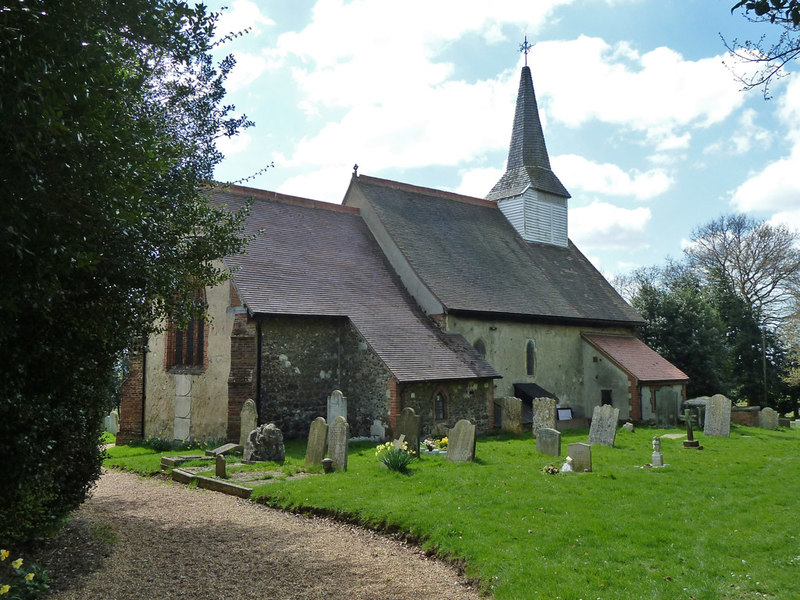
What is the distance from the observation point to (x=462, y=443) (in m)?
13.1

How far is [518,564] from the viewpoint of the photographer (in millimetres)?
6867

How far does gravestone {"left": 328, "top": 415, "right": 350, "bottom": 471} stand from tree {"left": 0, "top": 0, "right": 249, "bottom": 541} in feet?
14.8

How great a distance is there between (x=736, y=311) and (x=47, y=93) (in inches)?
1643

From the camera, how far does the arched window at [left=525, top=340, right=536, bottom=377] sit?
76.2 feet

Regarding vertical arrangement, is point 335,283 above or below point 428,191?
below

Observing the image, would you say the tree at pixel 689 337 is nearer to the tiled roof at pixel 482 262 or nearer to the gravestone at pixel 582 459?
the tiled roof at pixel 482 262

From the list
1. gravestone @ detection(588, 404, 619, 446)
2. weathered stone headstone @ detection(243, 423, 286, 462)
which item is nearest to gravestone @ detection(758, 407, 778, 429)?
gravestone @ detection(588, 404, 619, 446)

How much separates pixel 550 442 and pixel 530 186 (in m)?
16.7

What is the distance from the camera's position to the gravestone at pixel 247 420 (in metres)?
15.1

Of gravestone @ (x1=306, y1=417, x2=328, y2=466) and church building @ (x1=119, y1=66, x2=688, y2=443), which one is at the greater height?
church building @ (x1=119, y1=66, x2=688, y2=443)

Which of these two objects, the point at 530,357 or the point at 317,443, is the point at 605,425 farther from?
the point at 317,443

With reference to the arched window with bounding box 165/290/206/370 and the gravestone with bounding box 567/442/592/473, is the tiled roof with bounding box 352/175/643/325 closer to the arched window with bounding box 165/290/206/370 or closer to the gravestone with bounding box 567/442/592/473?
the arched window with bounding box 165/290/206/370

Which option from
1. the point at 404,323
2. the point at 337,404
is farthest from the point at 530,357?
the point at 337,404

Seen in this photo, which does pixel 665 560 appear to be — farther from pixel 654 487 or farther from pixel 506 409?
pixel 506 409
